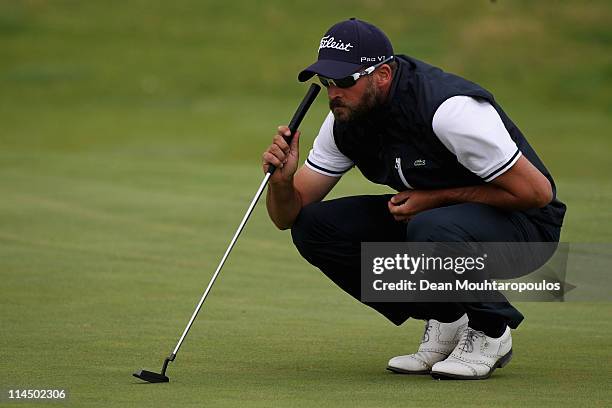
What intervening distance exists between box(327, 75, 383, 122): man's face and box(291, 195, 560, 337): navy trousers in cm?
46

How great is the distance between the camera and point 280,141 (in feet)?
16.4

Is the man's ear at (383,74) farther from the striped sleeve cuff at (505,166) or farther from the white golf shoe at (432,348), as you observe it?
the white golf shoe at (432,348)

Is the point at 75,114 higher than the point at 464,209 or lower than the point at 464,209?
higher

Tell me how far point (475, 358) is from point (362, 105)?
1075 millimetres

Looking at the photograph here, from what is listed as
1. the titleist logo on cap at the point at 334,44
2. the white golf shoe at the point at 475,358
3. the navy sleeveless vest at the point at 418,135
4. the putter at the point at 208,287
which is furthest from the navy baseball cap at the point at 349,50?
the white golf shoe at the point at 475,358

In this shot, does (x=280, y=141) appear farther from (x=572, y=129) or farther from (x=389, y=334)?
(x=572, y=129)

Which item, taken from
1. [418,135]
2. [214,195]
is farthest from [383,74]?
[214,195]

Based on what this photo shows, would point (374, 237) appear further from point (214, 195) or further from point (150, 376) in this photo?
point (214, 195)

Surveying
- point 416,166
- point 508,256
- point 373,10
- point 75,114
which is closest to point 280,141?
point 416,166

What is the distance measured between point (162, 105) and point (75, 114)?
1.91 m

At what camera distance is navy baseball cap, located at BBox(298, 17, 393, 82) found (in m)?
4.80

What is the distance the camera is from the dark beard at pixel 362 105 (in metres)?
4.84

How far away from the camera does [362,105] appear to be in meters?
4.85

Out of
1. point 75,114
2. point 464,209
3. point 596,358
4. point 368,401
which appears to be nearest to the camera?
point 368,401
